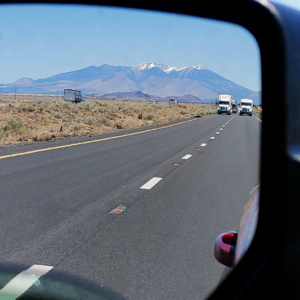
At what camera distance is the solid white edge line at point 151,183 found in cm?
825

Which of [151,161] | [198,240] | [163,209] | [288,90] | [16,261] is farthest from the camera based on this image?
[151,161]

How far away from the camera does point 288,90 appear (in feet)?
6.43

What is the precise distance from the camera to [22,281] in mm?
3758

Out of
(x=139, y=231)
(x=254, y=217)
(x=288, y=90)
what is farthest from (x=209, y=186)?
(x=288, y=90)

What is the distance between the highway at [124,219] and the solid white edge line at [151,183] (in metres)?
0.02

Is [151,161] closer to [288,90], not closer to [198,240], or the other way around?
[198,240]

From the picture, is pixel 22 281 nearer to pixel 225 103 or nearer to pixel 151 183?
pixel 151 183

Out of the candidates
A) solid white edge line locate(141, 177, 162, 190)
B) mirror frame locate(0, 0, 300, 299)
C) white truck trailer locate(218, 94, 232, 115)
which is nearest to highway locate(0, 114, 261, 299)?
solid white edge line locate(141, 177, 162, 190)

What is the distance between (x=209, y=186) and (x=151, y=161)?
3.83 metres

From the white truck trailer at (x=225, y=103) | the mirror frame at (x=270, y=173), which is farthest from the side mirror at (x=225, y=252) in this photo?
the white truck trailer at (x=225, y=103)

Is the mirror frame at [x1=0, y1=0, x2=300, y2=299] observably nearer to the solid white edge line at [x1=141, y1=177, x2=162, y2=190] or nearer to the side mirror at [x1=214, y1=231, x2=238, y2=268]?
the side mirror at [x1=214, y1=231, x2=238, y2=268]

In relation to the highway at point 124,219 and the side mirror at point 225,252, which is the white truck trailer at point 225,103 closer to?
the highway at point 124,219

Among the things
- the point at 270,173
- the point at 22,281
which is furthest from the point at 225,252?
the point at 22,281

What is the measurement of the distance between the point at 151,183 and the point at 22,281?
16.8 ft
